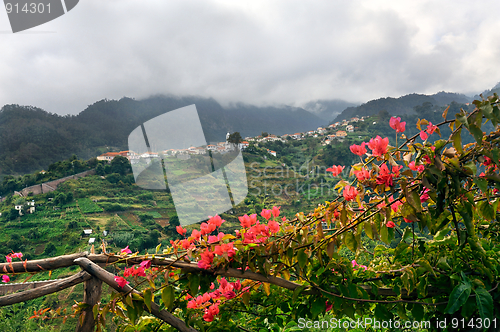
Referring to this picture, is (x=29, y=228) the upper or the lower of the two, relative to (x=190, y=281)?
lower

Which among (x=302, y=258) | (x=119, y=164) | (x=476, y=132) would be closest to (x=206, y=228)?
(x=302, y=258)

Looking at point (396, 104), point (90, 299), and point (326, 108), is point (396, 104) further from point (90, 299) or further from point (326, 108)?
point (90, 299)

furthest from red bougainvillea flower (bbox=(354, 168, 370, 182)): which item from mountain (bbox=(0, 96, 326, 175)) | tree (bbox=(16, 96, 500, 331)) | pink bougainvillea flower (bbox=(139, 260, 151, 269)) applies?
mountain (bbox=(0, 96, 326, 175))

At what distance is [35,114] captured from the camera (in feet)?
84.0

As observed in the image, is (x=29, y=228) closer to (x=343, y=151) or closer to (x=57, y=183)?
(x=57, y=183)

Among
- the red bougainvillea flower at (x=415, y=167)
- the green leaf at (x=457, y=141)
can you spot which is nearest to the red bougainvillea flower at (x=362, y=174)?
the red bougainvillea flower at (x=415, y=167)

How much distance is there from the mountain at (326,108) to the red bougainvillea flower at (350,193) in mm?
54570

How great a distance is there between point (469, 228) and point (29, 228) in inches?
879

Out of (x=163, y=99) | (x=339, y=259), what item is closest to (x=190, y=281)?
(x=339, y=259)

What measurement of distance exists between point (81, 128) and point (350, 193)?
29634 mm

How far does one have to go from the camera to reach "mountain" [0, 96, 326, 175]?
70.3 ft

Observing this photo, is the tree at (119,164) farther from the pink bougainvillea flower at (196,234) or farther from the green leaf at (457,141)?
the green leaf at (457,141)

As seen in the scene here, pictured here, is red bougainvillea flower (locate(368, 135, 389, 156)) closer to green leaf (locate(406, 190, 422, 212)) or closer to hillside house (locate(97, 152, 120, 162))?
green leaf (locate(406, 190, 422, 212))

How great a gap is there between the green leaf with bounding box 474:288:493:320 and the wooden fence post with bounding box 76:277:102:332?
1286 millimetres
